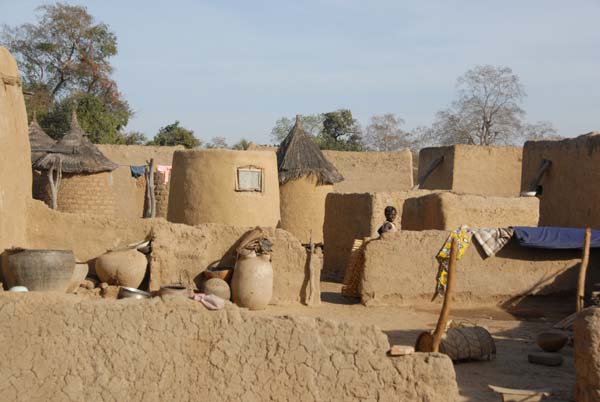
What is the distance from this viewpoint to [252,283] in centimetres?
933

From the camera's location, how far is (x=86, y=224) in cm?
990

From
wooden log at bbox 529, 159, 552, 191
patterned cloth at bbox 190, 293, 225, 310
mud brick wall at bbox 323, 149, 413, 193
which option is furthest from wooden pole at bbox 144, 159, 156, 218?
patterned cloth at bbox 190, 293, 225, 310

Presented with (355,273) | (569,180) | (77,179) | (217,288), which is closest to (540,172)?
(569,180)

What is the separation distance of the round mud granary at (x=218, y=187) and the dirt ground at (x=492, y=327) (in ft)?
6.03

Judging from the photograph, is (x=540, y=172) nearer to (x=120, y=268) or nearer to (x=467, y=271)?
(x=467, y=271)

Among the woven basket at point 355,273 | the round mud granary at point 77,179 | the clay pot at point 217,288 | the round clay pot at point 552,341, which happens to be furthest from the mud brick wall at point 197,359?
the round mud granary at point 77,179

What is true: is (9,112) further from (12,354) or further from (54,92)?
(54,92)

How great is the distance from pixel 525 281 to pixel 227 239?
411cm

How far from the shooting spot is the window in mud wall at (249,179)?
1189 cm

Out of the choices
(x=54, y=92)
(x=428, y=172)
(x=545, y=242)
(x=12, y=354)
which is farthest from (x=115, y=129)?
(x=12, y=354)

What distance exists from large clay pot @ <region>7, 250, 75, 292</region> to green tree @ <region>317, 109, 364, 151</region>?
1209 inches

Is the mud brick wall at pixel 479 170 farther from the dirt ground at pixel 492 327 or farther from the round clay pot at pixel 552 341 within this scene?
the round clay pot at pixel 552 341

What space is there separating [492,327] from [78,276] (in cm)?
492

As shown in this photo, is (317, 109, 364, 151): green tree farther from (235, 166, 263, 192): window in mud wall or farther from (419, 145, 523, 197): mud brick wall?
(235, 166, 263, 192): window in mud wall
